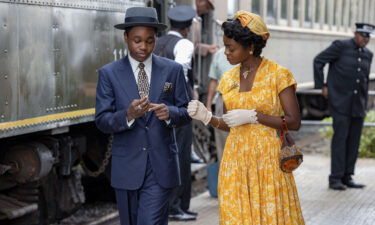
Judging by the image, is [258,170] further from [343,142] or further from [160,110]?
[343,142]

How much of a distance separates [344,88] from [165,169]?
14.2 ft

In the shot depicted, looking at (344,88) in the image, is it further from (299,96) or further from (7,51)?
(299,96)

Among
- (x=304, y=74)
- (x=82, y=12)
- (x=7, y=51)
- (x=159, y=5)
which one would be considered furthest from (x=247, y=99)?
(x=304, y=74)

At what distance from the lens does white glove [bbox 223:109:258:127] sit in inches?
157

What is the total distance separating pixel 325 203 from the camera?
293 inches

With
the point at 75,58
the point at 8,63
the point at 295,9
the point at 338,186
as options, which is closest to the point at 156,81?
the point at 8,63

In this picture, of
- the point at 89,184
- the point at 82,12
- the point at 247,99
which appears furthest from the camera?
the point at 89,184

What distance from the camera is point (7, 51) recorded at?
5.03 metres

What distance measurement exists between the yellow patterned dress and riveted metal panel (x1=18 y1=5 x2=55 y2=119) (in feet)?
5.76

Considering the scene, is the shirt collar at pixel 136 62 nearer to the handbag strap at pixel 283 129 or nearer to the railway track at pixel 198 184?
the handbag strap at pixel 283 129

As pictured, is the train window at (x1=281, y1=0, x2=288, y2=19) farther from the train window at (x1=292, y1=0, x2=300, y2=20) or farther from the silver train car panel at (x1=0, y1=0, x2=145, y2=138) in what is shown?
the silver train car panel at (x1=0, y1=0, x2=145, y2=138)

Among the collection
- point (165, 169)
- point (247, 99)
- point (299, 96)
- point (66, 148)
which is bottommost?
point (299, 96)

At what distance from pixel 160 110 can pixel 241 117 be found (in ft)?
1.41

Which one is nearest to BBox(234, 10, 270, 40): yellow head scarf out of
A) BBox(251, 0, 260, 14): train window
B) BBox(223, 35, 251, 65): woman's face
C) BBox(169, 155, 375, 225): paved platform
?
BBox(223, 35, 251, 65): woman's face
